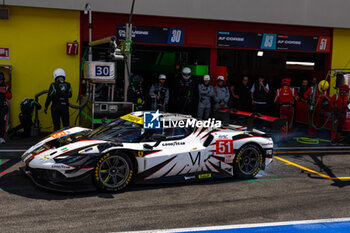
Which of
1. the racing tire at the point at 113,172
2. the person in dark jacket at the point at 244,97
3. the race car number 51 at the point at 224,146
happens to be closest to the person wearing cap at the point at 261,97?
the person in dark jacket at the point at 244,97

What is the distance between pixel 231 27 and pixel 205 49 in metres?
1.25

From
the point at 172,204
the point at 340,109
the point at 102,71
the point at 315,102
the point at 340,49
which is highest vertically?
the point at 340,49

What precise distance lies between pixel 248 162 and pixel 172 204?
94.0 inches

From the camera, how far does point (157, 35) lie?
1481 centimetres

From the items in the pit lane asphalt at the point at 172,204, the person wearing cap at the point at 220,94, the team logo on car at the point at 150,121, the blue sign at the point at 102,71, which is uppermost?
the blue sign at the point at 102,71

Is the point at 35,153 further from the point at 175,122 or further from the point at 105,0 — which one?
the point at 105,0

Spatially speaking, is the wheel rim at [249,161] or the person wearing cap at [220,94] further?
the person wearing cap at [220,94]

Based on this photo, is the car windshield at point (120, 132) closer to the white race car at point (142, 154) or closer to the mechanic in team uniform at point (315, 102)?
the white race car at point (142, 154)

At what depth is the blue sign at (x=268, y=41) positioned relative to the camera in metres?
15.9

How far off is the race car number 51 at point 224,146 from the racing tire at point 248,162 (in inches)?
8.5

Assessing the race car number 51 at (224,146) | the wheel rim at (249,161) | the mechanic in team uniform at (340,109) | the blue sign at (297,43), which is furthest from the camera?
the blue sign at (297,43)

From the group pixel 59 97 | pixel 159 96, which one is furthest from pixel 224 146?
pixel 159 96

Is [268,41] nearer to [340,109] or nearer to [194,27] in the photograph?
[194,27]

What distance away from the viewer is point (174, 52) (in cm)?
1759
